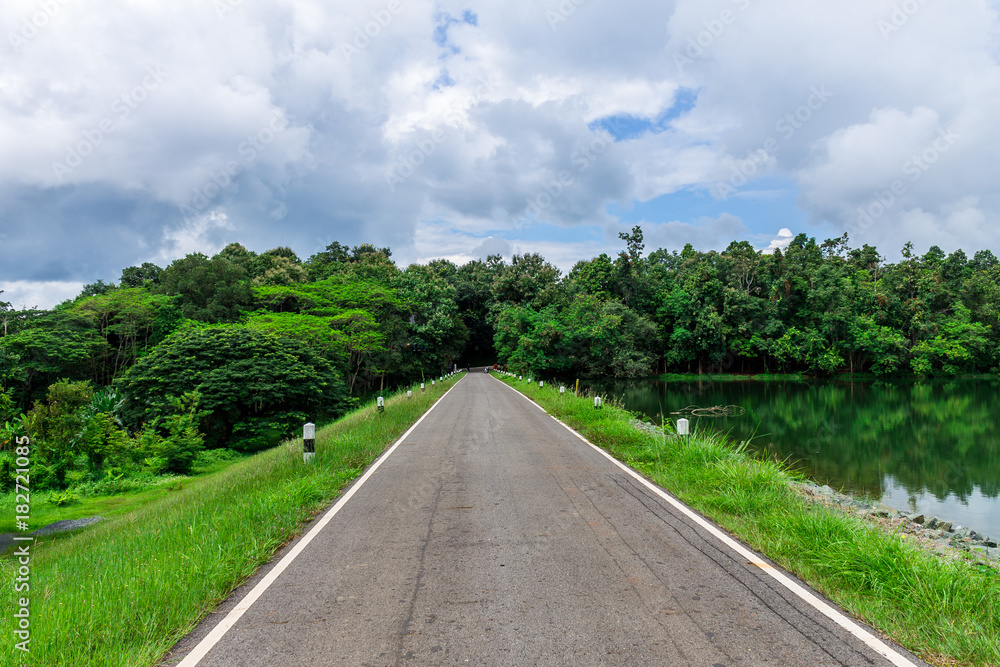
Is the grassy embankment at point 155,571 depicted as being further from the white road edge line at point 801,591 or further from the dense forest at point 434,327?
the dense forest at point 434,327

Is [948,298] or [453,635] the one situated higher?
[948,298]

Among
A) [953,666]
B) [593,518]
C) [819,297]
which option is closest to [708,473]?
[593,518]

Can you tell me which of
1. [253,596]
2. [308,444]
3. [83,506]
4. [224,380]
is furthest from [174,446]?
[253,596]

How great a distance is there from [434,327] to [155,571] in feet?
→ 143

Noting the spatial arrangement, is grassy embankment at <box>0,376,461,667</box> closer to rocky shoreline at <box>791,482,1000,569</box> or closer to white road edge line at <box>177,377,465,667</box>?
white road edge line at <box>177,377,465,667</box>

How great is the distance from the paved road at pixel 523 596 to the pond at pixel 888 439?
8.96 m

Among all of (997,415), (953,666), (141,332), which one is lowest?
(997,415)

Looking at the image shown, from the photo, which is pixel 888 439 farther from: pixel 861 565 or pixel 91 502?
pixel 91 502

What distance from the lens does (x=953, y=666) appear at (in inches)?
116

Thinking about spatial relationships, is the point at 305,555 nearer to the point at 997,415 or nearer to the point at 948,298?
the point at 997,415

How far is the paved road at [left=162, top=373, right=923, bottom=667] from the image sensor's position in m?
3.04

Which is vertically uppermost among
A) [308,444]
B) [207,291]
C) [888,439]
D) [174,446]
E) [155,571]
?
[207,291]

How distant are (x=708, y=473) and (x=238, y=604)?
6.23 m

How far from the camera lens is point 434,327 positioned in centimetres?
4753
